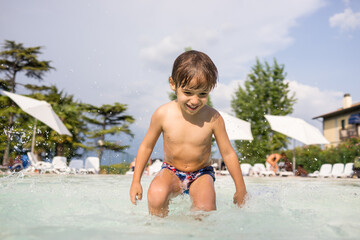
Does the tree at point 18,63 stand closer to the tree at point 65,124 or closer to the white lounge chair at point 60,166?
the tree at point 65,124

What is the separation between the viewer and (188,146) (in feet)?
9.18

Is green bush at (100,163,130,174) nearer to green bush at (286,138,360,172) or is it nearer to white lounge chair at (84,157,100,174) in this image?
white lounge chair at (84,157,100,174)

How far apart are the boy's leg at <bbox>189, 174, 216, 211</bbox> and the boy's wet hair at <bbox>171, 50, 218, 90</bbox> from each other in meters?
0.83

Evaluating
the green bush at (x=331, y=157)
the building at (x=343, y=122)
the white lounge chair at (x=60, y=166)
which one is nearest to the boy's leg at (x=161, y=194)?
the white lounge chair at (x=60, y=166)

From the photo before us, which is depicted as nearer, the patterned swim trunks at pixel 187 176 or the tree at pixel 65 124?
the patterned swim trunks at pixel 187 176

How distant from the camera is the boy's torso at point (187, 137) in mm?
2793

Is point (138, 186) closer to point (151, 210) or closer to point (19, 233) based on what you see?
point (151, 210)

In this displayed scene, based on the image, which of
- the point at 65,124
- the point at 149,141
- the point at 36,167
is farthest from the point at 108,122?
the point at 149,141

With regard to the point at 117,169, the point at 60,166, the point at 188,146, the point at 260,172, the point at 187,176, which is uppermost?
the point at 188,146

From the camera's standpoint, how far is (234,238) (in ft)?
5.43

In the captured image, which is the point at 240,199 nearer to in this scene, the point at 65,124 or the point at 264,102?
the point at 65,124

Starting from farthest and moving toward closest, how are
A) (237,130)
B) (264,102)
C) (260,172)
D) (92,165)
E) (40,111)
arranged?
(264,102), (92,165), (260,172), (237,130), (40,111)

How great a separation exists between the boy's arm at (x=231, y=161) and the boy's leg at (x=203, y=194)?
0.22m

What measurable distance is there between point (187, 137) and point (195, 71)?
0.65m
